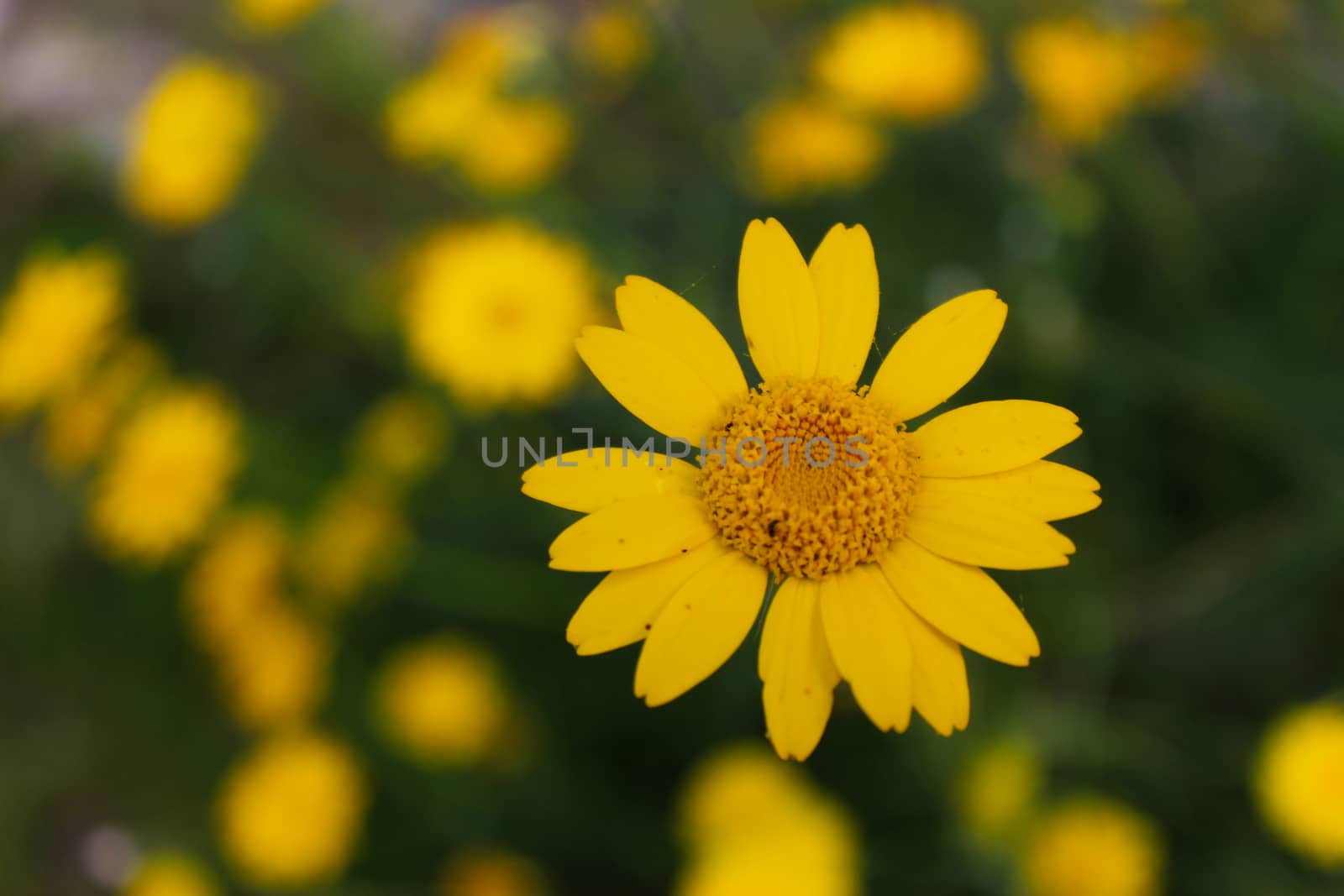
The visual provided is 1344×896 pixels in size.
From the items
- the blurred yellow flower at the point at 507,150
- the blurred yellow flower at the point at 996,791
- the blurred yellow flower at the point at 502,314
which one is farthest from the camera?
the blurred yellow flower at the point at 507,150

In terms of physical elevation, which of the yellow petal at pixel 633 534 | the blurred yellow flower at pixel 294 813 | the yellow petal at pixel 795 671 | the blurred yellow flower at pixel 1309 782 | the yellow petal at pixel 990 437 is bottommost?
the blurred yellow flower at pixel 294 813

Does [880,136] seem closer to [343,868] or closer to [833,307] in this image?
[833,307]

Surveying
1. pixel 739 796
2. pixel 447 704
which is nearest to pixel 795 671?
pixel 739 796

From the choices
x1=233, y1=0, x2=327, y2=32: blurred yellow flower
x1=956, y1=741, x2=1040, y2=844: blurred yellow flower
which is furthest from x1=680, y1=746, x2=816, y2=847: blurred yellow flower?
x1=233, y1=0, x2=327, y2=32: blurred yellow flower

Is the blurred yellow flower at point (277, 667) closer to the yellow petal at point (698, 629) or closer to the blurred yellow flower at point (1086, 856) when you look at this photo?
the blurred yellow flower at point (1086, 856)

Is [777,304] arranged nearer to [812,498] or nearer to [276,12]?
[812,498]

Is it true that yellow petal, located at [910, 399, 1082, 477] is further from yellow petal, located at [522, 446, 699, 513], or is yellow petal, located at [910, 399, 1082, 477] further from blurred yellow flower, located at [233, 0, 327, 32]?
blurred yellow flower, located at [233, 0, 327, 32]

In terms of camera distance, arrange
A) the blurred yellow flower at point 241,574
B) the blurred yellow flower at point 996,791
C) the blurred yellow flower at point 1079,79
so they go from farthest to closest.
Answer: the blurred yellow flower at point 241,574 → the blurred yellow flower at point 1079,79 → the blurred yellow flower at point 996,791

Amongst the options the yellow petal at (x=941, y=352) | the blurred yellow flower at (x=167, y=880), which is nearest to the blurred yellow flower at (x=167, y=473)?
the blurred yellow flower at (x=167, y=880)
